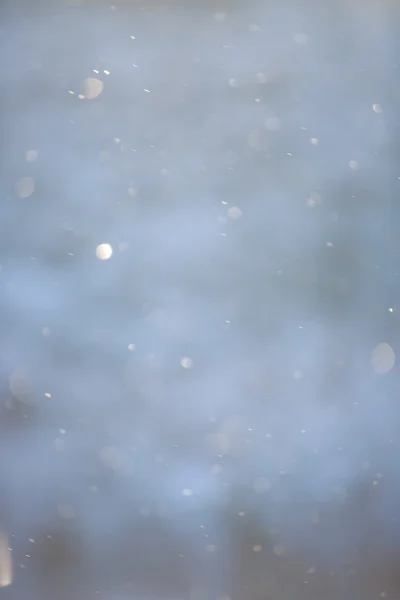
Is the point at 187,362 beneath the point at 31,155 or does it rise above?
beneath

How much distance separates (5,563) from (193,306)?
1.86ft

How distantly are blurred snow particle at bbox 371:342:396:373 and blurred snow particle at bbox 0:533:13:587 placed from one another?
731mm

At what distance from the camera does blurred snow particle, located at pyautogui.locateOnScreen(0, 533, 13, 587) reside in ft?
3.61

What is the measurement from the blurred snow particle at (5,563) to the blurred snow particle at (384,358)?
731 millimetres

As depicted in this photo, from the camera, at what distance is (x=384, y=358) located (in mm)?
1112

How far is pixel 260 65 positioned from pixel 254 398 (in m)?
0.59

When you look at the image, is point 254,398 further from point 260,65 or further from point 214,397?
point 260,65

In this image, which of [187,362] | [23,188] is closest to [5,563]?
[187,362]

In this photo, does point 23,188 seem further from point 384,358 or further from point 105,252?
point 384,358

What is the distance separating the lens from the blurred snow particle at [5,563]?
3.61 ft

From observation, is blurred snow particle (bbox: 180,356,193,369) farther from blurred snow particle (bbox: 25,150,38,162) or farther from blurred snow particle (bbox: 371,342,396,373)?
blurred snow particle (bbox: 25,150,38,162)

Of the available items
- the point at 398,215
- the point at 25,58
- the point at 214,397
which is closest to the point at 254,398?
the point at 214,397

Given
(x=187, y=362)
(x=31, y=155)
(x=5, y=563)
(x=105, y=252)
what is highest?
(x=31, y=155)

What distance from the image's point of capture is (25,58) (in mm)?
1113
